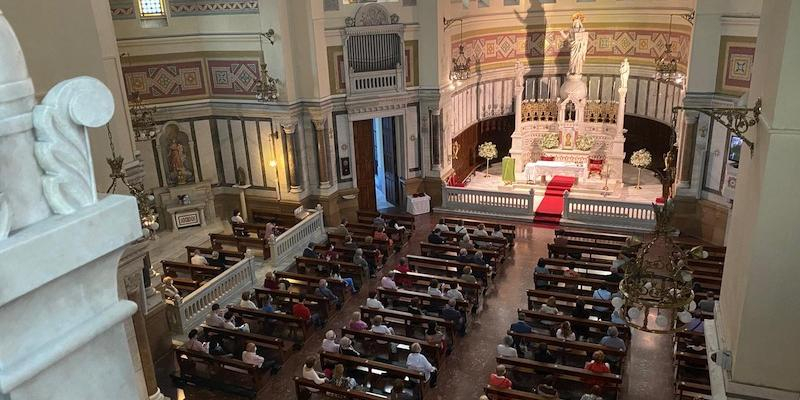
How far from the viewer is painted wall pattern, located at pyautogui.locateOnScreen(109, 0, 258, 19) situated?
57.3 ft

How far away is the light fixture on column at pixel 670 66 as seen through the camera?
17.9 meters

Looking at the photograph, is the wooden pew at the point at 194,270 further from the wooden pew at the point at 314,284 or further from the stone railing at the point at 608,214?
the stone railing at the point at 608,214

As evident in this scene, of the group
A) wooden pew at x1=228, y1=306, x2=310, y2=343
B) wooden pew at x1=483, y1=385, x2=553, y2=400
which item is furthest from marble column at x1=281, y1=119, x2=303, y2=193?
wooden pew at x1=483, y1=385, x2=553, y2=400

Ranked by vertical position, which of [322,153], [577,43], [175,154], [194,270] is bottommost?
[194,270]

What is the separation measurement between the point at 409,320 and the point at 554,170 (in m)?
11.4

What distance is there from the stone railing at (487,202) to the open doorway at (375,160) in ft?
6.16

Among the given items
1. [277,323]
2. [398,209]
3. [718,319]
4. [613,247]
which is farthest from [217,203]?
[718,319]

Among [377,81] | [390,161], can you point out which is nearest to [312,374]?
[377,81]

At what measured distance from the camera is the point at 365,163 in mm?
20000

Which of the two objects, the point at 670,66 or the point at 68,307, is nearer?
the point at 68,307

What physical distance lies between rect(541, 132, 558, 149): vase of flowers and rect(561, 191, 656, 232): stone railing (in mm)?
3993

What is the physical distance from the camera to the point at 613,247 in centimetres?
1576

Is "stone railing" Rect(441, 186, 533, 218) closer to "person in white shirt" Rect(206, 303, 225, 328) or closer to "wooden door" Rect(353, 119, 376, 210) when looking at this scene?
"wooden door" Rect(353, 119, 376, 210)

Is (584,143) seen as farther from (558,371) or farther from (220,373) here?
(220,373)
